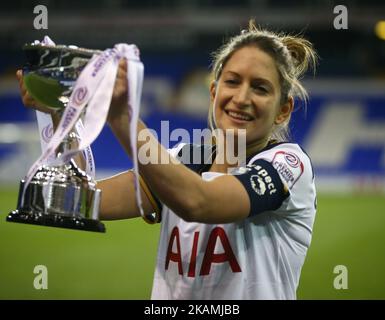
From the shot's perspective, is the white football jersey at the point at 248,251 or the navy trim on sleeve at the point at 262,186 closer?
the navy trim on sleeve at the point at 262,186

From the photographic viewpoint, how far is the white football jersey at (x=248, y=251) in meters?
2.28

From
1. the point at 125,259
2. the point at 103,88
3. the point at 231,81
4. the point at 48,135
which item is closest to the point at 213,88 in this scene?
the point at 231,81

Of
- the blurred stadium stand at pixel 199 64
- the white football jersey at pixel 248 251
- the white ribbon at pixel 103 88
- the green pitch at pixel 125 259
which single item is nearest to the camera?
the white ribbon at pixel 103 88

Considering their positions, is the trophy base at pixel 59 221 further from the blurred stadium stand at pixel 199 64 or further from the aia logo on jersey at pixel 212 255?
the blurred stadium stand at pixel 199 64

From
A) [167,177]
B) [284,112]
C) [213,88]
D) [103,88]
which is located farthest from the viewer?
[213,88]

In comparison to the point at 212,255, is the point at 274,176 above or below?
above

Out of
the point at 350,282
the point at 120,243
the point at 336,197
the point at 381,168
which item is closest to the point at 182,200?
the point at 350,282

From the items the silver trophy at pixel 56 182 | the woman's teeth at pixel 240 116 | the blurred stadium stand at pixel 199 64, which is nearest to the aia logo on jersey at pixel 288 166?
the woman's teeth at pixel 240 116

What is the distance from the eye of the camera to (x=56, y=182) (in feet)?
6.78

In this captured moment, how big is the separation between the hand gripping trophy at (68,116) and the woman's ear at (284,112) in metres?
0.72

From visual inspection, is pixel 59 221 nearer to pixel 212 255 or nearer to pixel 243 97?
pixel 212 255

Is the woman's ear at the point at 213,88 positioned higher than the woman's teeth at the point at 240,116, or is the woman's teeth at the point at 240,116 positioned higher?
the woman's ear at the point at 213,88

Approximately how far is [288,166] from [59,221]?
0.74 meters

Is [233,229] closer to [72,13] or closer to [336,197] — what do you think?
[336,197]
